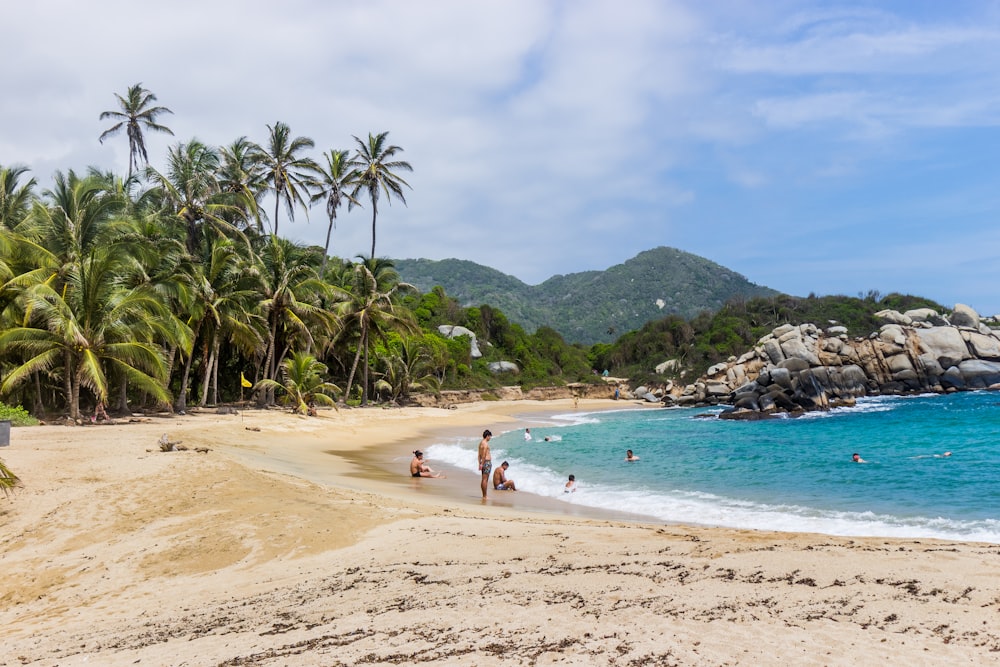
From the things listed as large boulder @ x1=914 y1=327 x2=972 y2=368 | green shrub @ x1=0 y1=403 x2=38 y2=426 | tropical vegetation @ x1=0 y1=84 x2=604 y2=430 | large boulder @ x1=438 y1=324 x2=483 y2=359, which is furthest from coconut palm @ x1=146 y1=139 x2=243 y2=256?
large boulder @ x1=914 y1=327 x2=972 y2=368

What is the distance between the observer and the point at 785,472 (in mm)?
16453

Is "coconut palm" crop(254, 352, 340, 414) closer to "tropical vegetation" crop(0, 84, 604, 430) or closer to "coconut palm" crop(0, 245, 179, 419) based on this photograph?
"tropical vegetation" crop(0, 84, 604, 430)

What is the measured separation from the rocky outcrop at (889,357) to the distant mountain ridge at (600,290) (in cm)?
5815

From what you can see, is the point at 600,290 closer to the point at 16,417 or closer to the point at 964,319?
the point at 964,319

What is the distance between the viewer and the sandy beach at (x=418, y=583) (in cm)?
414

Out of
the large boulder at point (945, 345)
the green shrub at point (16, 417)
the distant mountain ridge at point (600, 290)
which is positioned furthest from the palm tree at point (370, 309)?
the distant mountain ridge at point (600, 290)

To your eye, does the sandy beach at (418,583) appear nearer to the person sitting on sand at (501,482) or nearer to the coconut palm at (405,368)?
the person sitting on sand at (501,482)

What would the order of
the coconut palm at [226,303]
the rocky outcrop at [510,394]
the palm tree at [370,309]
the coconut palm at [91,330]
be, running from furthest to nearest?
the rocky outcrop at [510,394], the palm tree at [370,309], the coconut palm at [226,303], the coconut palm at [91,330]

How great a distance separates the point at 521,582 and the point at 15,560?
659 centimetres

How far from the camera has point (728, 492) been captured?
1359 centimetres

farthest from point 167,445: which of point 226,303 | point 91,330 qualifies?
point 226,303

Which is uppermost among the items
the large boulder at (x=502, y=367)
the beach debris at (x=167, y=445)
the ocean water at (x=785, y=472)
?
the large boulder at (x=502, y=367)

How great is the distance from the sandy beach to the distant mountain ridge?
4084 inches

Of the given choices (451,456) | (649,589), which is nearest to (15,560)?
(649,589)
